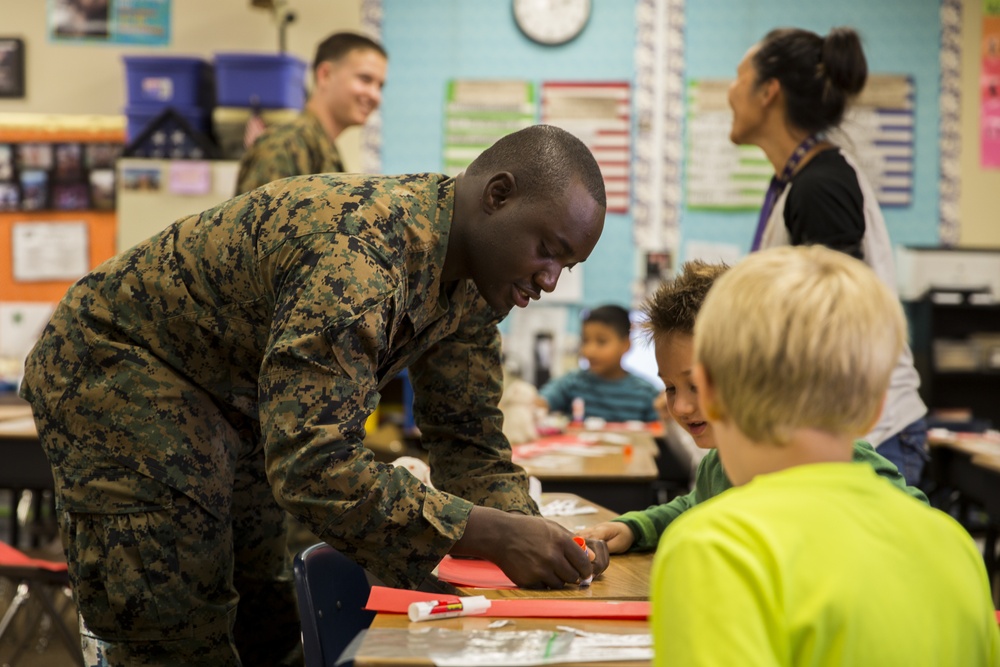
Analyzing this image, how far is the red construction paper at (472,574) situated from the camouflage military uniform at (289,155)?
2.15m

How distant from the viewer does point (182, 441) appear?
156 centimetres

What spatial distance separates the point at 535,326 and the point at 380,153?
54.6 inches

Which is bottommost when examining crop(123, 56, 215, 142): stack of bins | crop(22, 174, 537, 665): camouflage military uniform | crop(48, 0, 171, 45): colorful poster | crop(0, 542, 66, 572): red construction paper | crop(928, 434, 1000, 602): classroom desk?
crop(928, 434, 1000, 602): classroom desk

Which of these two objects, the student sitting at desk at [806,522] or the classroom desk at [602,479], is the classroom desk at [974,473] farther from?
the student sitting at desk at [806,522]

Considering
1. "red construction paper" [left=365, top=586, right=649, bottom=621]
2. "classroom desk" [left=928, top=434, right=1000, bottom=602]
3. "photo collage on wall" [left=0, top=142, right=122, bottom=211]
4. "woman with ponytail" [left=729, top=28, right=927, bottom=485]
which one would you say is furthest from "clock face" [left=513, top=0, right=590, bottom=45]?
"red construction paper" [left=365, top=586, right=649, bottom=621]

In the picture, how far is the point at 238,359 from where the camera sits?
1577mm

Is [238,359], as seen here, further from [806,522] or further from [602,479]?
[602,479]

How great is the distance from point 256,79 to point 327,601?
172 inches

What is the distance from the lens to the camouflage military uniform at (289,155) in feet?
11.6

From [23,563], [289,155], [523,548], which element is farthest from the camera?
[289,155]

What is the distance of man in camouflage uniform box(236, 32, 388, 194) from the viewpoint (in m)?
3.54

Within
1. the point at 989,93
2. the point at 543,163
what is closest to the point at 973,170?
the point at 989,93

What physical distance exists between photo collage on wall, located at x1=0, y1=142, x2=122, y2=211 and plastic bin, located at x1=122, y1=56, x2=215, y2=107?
2.30ft

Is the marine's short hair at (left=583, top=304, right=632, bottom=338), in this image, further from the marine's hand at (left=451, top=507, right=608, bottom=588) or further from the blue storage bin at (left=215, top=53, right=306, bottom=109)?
the marine's hand at (left=451, top=507, right=608, bottom=588)
